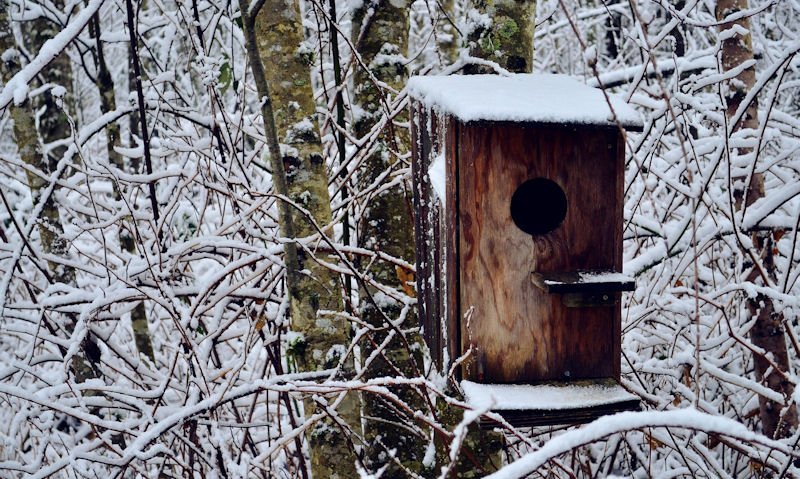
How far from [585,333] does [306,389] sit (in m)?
0.88

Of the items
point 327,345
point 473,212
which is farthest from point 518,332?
point 327,345

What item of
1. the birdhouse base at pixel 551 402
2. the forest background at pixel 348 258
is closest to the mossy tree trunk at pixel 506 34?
the forest background at pixel 348 258

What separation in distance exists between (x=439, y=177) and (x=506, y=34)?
0.80 metres

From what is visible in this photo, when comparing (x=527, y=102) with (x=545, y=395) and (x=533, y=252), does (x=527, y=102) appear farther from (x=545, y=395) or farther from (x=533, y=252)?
(x=545, y=395)

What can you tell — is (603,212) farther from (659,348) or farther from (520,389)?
(659,348)

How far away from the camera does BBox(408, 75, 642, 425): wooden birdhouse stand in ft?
6.20

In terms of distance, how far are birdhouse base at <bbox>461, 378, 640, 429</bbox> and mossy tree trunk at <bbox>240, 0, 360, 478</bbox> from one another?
2.71 feet

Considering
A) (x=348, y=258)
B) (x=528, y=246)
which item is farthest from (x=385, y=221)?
(x=528, y=246)

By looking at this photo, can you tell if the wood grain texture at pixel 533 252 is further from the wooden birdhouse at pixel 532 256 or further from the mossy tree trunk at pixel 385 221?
the mossy tree trunk at pixel 385 221

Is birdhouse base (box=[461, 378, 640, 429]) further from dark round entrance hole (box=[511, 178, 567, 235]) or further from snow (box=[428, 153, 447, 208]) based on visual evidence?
snow (box=[428, 153, 447, 208])

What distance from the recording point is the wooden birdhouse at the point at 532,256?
189cm

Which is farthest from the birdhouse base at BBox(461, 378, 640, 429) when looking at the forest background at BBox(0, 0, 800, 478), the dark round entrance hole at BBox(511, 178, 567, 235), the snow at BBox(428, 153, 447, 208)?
the snow at BBox(428, 153, 447, 208)

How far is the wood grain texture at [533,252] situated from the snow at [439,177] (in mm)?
127

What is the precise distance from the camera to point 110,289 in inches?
116
